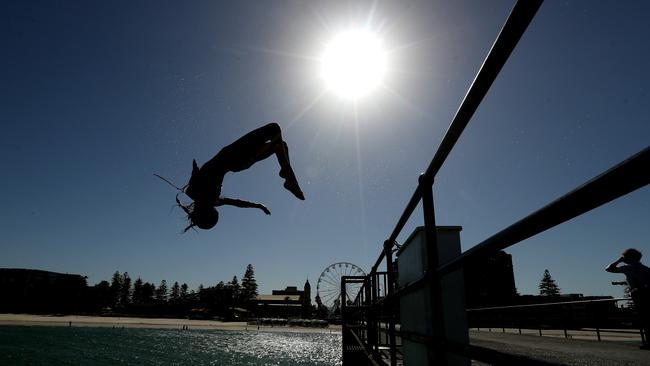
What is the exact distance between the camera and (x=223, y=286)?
4592 inches

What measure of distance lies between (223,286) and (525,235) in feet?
409

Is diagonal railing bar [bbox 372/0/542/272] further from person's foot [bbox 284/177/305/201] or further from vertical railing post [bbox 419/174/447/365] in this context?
person's foot [bbox 284/177/305/201]

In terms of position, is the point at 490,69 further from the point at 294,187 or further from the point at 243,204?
the point at 243,204

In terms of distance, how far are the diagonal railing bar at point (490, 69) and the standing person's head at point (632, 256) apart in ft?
13.9

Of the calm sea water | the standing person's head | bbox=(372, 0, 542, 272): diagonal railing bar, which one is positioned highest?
bbox=(372, 0, 542, 272): diagonal railing bar

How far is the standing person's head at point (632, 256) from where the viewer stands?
4.44 meters

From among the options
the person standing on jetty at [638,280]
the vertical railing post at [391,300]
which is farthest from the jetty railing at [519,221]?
the person standing on jetty at [638,280]

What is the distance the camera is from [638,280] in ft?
14.2

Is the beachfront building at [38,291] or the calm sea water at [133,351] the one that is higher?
the beachfront building at [38,291]

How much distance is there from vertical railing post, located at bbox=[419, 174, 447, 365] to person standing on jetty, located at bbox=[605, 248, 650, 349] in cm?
381

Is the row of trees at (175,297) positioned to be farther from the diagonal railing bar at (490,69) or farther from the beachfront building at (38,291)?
the diagonal railing bar at (490,69)

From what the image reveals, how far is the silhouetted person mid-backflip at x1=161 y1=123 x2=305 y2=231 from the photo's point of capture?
15.2ft

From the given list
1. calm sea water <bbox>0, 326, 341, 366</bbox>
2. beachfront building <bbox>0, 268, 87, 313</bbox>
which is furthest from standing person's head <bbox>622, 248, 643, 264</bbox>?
beachfront building <bbox>0, 268, 87, 313</bbox>

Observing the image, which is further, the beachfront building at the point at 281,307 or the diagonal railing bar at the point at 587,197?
the beachfront building at the point at 281,307
